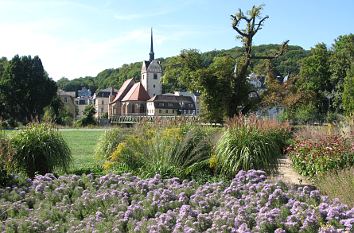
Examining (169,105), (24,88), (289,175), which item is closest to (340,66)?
(24,88)

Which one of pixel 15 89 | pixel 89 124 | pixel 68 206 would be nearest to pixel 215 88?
pixel 68 206

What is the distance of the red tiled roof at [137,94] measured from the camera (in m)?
91.2

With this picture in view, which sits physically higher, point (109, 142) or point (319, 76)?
point (319, 76)

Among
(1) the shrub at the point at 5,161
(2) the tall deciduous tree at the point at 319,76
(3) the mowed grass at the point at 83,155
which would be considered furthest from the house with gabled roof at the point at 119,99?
(1) the shrub at the point at 5,161

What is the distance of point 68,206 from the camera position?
6441 mm

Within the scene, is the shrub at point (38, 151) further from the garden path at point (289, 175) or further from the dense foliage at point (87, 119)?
the dense foliage at point (87, 119)

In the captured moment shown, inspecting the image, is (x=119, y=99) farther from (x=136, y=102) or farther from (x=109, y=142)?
(x=109, y=142)

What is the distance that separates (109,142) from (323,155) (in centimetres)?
534

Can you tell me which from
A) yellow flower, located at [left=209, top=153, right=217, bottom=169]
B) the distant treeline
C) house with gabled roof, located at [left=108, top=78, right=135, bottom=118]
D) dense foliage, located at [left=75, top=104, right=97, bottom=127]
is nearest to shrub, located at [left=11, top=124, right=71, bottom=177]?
yellow flower, located at [left=209, top=153, right=217, bottom=169]

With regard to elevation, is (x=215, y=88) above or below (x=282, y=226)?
above

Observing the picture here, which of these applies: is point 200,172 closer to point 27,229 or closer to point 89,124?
point 27,229

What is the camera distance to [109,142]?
11992 millimetres

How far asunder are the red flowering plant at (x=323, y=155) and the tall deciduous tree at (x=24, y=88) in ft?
174

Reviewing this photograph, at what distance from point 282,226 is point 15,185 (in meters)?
4.71
